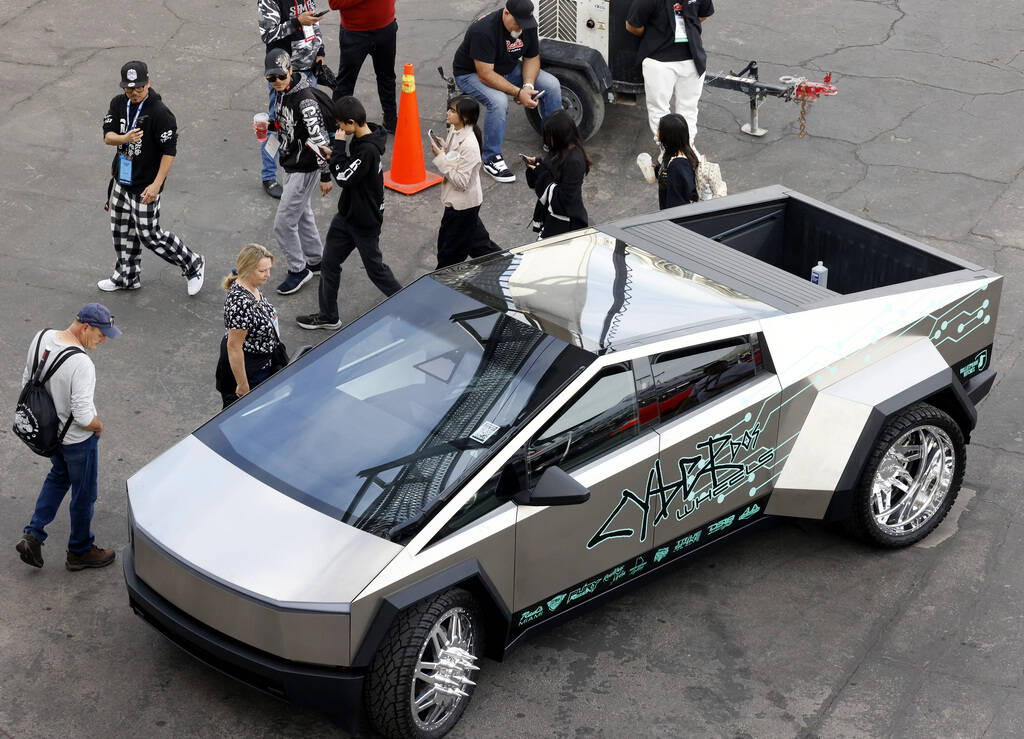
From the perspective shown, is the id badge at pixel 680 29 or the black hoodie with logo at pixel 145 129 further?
the id badge at pixel 680 29

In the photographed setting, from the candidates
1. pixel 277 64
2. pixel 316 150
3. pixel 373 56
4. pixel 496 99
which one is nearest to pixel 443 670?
pixel 316 150

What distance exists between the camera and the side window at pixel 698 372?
5949 millimetres

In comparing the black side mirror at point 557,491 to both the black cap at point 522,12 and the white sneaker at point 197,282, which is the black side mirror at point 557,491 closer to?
the white sneaker at point 197,282

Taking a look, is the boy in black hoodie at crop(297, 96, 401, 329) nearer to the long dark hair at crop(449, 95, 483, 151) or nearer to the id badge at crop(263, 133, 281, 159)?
the long dark hair at crop(449, 95, 483, 151)

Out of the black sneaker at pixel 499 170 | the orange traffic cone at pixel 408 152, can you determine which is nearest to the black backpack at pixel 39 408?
the orange traffic cone at pixel 408 152

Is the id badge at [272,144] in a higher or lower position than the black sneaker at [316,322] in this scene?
higher

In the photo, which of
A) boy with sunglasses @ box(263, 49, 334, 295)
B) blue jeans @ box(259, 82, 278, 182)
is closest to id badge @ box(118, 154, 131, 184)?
boy with sunglasses @ box(263, 49, 334, 295)

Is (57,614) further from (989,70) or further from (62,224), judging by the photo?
(989,70)

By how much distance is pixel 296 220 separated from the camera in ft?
30.2

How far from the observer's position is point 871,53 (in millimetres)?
13289

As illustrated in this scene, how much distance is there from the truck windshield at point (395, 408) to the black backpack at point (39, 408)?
2.44 feet

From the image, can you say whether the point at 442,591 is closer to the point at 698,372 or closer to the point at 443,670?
the point at 443,670

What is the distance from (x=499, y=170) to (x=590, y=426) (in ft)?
18.6

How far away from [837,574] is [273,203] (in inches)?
230
